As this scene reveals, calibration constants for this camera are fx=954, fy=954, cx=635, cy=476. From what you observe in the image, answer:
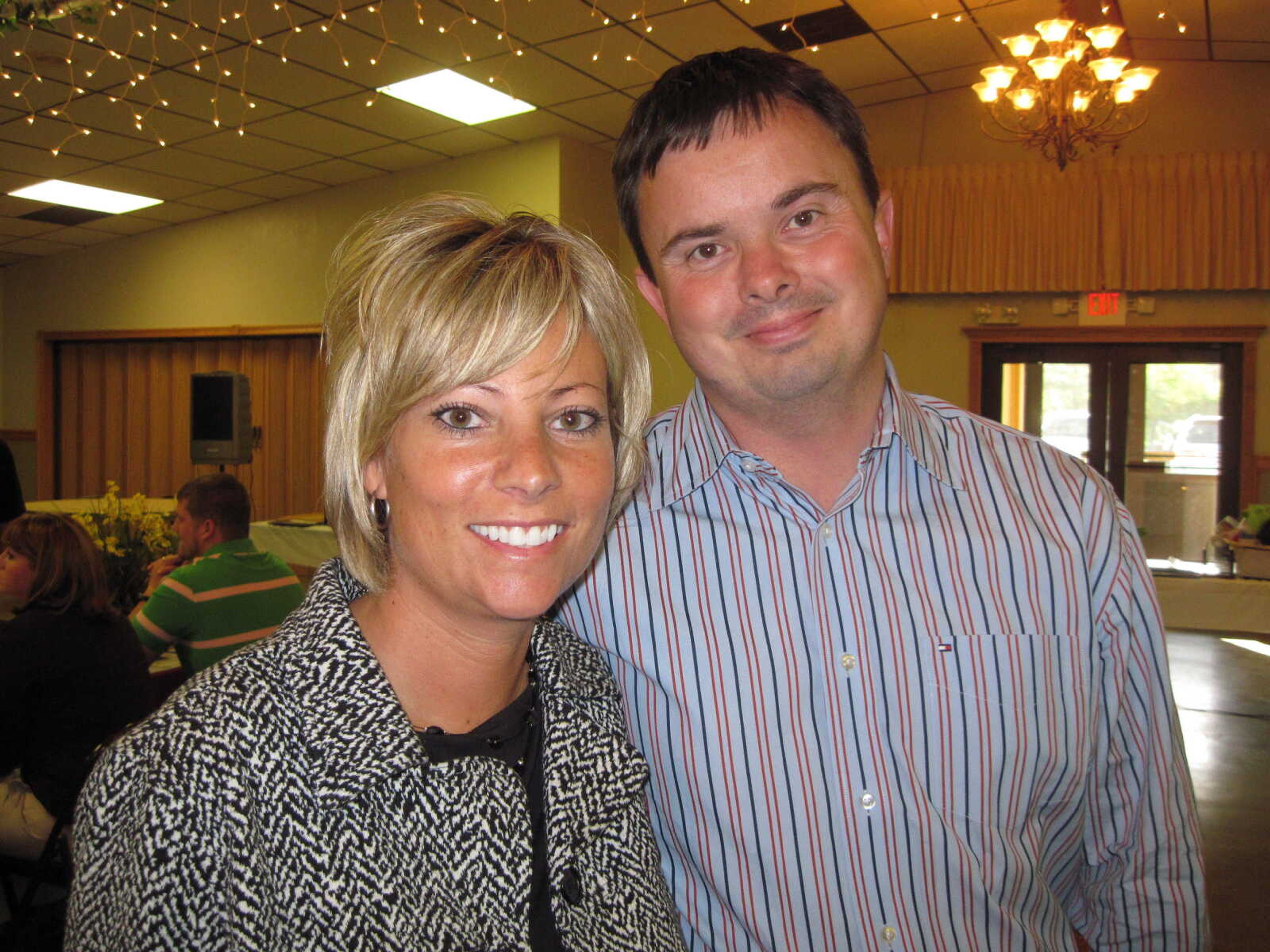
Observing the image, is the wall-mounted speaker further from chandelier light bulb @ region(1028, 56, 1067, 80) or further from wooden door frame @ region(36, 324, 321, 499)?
chandelier light bulb @ region(1028, 56, 1067, 80)

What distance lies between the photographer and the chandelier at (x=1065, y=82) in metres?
5.60

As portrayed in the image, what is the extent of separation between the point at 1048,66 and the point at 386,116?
15.6 feet

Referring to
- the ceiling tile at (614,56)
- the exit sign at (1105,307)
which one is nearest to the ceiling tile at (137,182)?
the ceiling tile at (614,56)

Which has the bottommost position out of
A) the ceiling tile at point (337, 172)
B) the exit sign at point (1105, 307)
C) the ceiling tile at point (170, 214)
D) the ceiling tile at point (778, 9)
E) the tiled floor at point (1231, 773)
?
the tiled floor at point (1231, 773)

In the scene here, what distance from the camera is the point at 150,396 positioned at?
1175 centimetres

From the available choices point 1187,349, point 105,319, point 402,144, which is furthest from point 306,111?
point 1187,349

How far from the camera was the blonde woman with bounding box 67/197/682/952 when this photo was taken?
98 cm

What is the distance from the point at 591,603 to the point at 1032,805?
2.20 ft

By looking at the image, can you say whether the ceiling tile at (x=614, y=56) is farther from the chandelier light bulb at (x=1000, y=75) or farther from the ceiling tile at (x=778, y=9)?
the chandelier light bulb at (x=1000, y=75)

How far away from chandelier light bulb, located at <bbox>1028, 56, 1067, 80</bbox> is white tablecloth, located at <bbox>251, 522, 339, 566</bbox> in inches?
209

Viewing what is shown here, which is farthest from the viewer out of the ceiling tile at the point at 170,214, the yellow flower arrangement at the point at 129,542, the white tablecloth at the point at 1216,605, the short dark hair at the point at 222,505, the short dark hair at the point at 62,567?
the ceiling tile at the point at 170,214

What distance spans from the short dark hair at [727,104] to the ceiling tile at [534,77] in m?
5.34

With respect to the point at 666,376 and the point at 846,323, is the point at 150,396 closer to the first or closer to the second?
the point at 666,376

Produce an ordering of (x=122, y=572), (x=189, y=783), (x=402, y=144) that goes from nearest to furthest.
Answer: (x=189, y=783) < (x=122, y=572) < (x=402, y=144)
